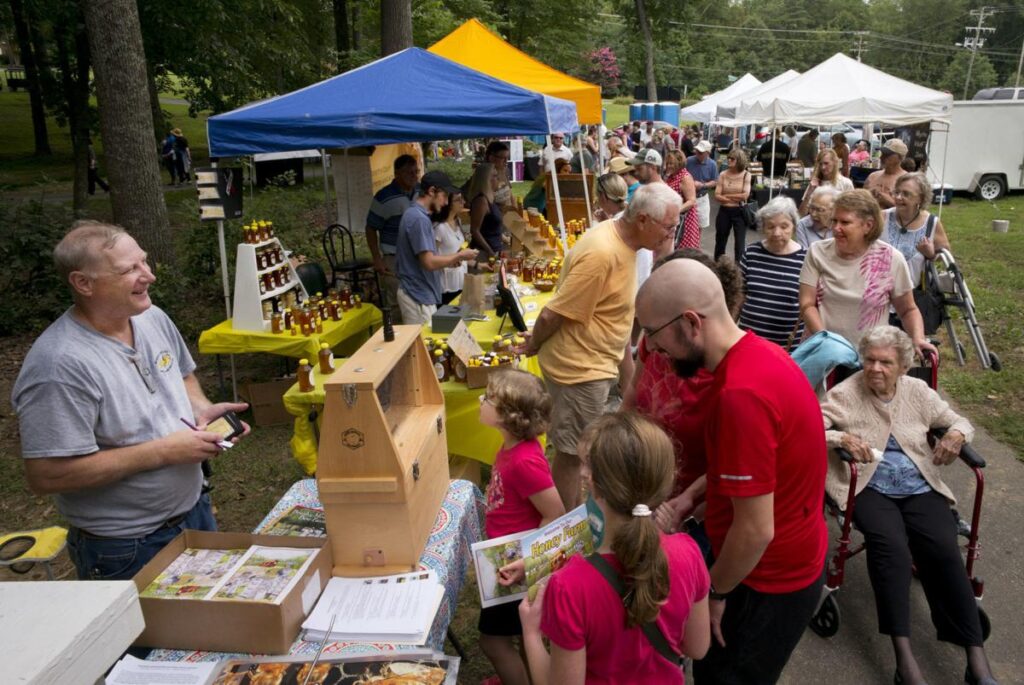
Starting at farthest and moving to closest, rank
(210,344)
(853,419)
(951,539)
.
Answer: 1. (210,344)
2. (853,419)
3. (951,539)

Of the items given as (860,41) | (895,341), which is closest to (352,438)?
(895,341)

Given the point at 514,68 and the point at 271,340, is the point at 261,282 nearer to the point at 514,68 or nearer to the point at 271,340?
the point at 271,340

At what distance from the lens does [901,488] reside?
3.01 meters

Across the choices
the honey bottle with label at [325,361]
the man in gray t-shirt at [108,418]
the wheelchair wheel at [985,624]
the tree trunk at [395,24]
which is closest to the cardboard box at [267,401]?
the honey bottle with label at [325,361]

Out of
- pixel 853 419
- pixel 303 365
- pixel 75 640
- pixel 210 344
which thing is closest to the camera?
pixel 75 640

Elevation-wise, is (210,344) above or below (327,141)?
below

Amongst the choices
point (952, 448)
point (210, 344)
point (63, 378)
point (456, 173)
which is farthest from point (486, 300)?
point (456, 173)

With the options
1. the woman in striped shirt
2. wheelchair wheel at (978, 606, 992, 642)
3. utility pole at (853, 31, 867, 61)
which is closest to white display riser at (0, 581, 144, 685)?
wheelchair wheel at (978, 606, 992, 642)

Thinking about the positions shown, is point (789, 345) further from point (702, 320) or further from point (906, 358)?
point (702, 320)

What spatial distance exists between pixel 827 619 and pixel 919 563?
0.46 metres

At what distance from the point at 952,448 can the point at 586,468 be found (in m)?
2.13

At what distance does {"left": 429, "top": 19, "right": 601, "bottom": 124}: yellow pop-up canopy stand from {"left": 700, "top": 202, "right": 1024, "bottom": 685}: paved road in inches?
209

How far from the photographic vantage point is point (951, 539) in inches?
112

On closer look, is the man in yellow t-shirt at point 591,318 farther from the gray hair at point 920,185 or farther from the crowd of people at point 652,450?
the gray hair at point 920,185
